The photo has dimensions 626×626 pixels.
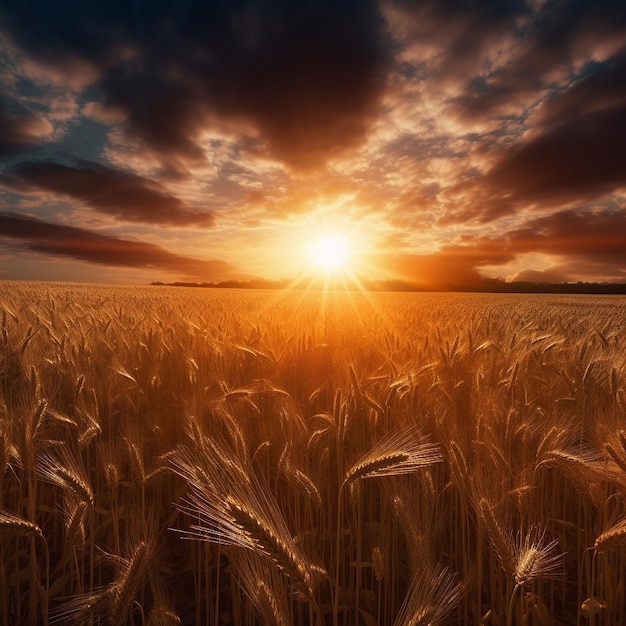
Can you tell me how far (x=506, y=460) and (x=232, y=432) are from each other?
3.74 ft

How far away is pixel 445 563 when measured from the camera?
1.94 metres

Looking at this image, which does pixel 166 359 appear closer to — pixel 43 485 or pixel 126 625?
pixel 43 485

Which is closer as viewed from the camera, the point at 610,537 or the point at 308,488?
the point at 610,537

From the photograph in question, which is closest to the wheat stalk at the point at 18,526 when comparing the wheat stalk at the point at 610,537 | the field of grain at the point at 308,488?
the field of grain at the point at 308,488

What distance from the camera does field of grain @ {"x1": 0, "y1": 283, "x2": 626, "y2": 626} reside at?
48.1 inches

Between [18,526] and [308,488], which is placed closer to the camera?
[18,526]

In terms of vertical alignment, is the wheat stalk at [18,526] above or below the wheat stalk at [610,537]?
above

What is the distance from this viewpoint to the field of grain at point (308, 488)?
4.01 feet

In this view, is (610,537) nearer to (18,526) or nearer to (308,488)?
(308,488)

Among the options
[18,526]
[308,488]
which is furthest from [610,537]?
[18,526]

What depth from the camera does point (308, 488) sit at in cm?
135

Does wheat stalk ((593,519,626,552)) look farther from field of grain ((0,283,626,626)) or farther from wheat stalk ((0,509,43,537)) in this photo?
wheat stalk ((0,509,43,537))

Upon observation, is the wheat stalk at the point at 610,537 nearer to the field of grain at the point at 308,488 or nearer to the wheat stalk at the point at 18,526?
the field of grain at the point at 308,488

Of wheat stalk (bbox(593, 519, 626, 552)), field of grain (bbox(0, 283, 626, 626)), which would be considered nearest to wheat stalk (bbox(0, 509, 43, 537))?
field of grain (bbox(0, 283, 626, 626))
